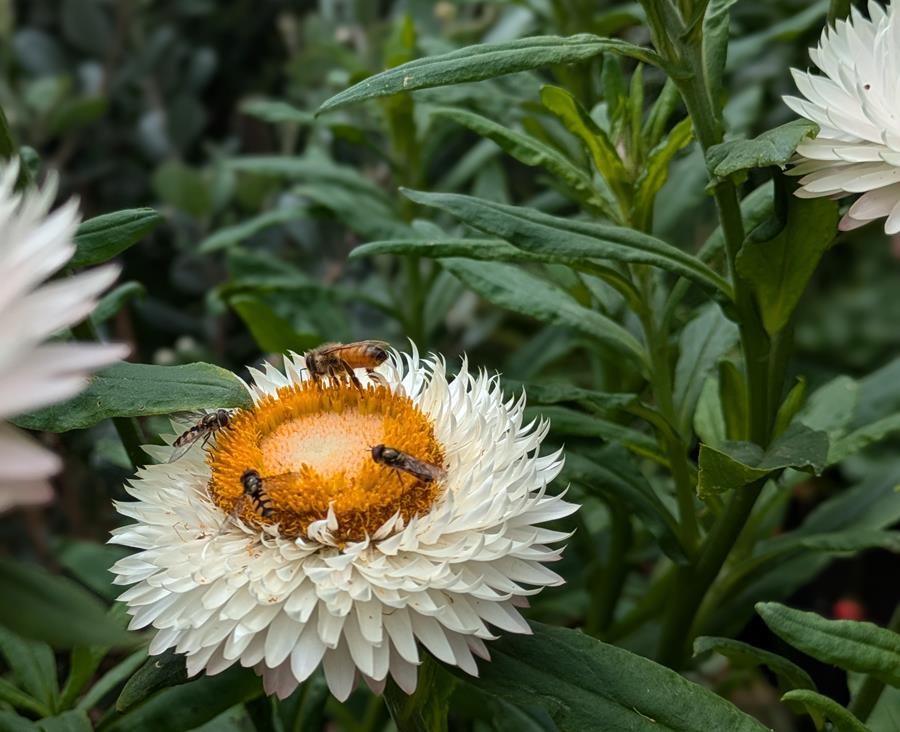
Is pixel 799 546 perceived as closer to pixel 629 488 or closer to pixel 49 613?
pixel 629 488

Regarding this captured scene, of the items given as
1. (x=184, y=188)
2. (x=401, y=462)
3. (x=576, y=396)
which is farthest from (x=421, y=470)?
(x=184, y=188)

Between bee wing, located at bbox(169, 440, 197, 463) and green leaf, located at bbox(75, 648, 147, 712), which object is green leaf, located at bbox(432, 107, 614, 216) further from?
green leaf, located at bbox(75, 648, 147, 712)

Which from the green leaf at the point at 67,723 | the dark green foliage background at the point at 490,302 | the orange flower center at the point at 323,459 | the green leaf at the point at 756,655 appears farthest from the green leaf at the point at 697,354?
the green leaf at the point at 67,723

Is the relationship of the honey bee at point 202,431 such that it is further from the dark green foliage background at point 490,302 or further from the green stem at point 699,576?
the green stem at point 699,576

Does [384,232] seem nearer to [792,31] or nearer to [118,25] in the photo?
[792,31]

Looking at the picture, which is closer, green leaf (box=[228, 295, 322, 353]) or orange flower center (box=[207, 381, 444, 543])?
orange flower center (box=[207, 381, 444, 543])

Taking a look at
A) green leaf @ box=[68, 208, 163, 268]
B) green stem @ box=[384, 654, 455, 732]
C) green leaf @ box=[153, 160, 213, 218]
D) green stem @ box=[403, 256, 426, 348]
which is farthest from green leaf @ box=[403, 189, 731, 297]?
green leaf @ box=[153, 160, 213, 218]

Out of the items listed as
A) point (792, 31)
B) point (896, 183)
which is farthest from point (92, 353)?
point (792, 31)
